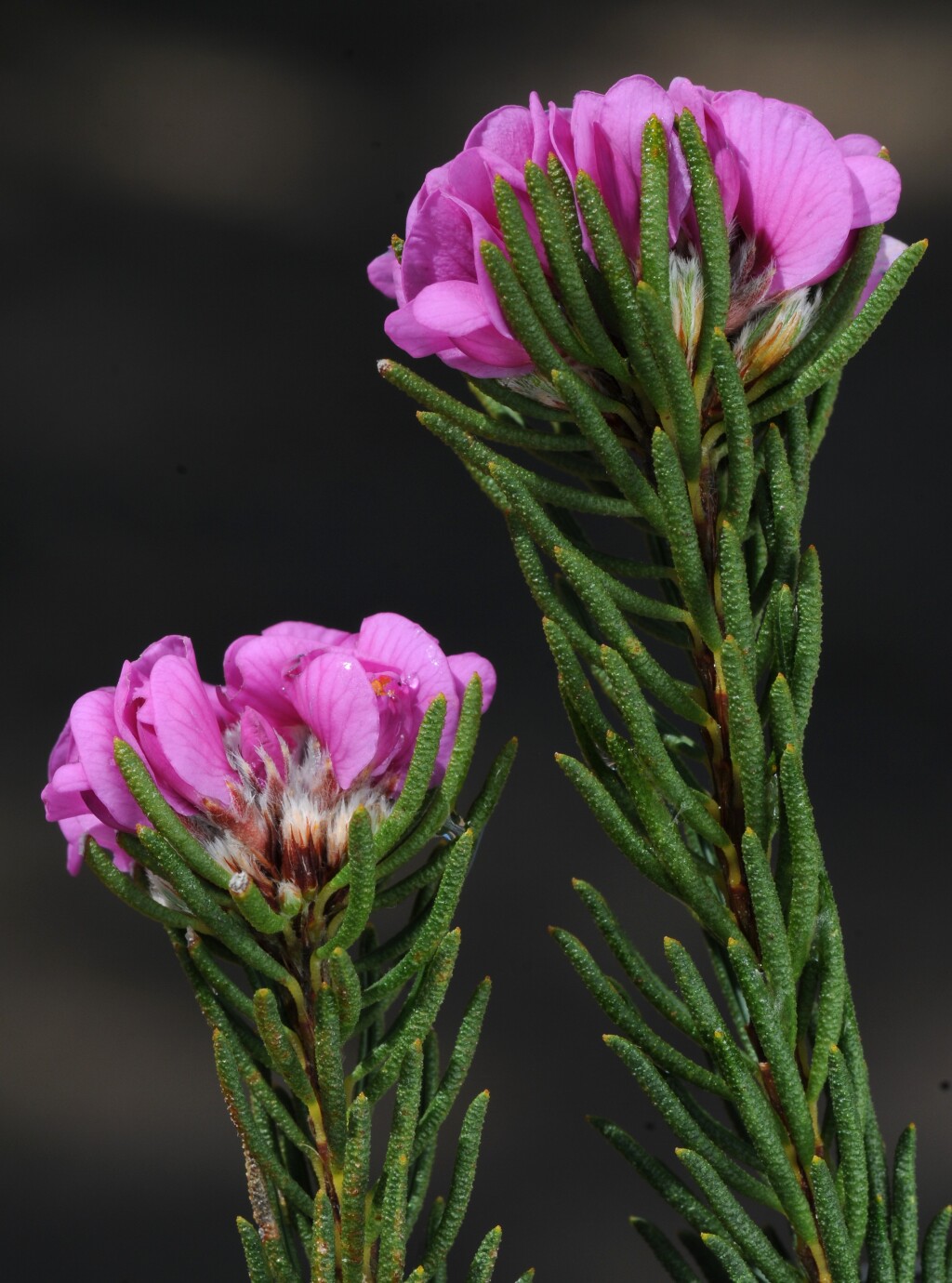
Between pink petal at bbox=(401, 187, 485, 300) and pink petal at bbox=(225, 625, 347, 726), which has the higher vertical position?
pink petal at bbox=(401, 187, 485, 300)

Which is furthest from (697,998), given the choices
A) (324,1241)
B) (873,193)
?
(873,193)

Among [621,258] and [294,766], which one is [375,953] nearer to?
[294,766]

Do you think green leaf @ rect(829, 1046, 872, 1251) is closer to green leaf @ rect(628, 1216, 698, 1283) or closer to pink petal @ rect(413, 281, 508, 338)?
green leaf @ rect(628, 1216, 698, 1283)

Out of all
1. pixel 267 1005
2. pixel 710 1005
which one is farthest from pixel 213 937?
pixel 710 1005

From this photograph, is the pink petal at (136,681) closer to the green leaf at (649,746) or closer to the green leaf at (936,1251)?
the green leaf at (649,746)

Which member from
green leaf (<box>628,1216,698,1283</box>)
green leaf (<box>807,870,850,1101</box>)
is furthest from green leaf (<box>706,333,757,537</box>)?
green leaf (<box>628,1216,698,1283</box>)

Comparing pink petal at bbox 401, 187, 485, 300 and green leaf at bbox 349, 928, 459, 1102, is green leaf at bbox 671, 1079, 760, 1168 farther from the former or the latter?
pink petal at bbox 401, 187, 485, 300

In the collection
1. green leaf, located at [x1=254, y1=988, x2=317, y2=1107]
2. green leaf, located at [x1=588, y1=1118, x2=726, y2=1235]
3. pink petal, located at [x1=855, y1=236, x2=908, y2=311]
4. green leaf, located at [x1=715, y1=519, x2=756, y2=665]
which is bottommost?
green leaf, located at [x1=588, y1=1118, x2=726, y2=1235]
